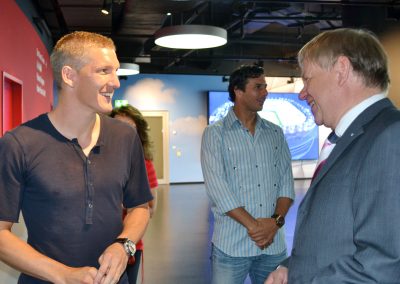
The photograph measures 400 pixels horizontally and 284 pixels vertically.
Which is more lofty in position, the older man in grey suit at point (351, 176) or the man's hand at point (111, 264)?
the older man in grey suit at point (351, 176)

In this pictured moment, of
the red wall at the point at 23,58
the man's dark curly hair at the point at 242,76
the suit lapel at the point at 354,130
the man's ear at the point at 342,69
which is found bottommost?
the suit lapel at the point at 354,130

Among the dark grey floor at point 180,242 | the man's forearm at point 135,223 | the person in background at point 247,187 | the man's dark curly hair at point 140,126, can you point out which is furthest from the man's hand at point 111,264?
the dark grey floor at point 180,242

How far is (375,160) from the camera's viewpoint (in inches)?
52.3

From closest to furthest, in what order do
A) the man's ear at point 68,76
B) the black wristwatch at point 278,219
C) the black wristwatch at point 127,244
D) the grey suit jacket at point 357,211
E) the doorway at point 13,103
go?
the grey suit jacket at point 357,211
the black wristwatch at point 127,244
the man's ear at point 68,76
the black wristwatch at point 278,219
the doorway at point 13,103

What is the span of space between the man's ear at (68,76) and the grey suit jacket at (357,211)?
1.00 m

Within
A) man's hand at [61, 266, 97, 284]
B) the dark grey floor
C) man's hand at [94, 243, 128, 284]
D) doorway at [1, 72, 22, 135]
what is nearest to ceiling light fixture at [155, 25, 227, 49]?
doorway at [1, 72, 22, 135]

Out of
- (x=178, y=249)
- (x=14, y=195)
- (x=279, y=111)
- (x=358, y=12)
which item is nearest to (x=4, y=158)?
(x=14, y=195)

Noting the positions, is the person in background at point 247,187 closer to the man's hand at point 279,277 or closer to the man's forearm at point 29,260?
the man's hand at point 279,277

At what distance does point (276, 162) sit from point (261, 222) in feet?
1.45

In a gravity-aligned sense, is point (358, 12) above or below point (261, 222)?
above

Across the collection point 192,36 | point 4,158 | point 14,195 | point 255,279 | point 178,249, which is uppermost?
point 192,36

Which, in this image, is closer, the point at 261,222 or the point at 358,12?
the point at 261,222

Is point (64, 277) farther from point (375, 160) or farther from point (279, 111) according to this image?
point (279, 111)

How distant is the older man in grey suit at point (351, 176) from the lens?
1.30 metres
